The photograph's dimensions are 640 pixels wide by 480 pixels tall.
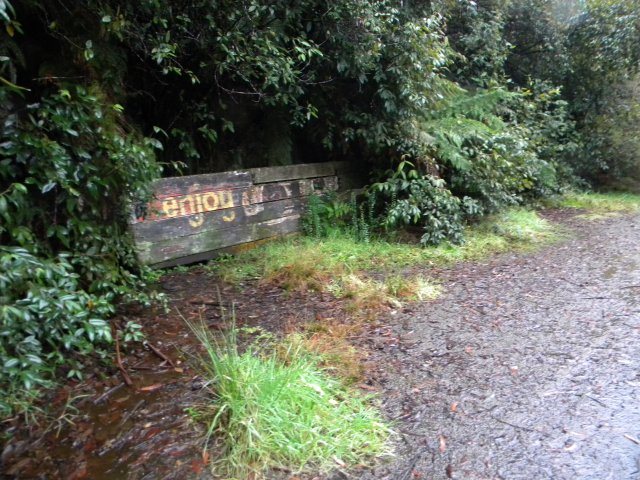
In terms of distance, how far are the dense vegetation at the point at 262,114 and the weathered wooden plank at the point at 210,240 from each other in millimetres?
827

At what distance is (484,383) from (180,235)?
→ 3.52m

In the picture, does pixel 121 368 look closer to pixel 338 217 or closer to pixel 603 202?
pixel 338 217

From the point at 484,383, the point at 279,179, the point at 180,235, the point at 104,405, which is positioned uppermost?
the point at 279,179

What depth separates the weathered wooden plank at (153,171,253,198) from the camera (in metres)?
4.95

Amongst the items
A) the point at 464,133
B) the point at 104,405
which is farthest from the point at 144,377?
the point at 464,133

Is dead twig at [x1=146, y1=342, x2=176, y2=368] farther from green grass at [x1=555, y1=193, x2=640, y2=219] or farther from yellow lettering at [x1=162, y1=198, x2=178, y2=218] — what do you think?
green grass at [x1=555, y1=193, x2=640, y2=219]

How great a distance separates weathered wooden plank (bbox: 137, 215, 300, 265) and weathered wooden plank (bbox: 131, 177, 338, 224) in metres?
0.23

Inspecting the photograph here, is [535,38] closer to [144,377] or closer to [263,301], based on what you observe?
[263,301]

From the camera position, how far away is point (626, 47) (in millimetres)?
10766

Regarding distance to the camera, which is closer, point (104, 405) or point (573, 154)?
point (104, 405)

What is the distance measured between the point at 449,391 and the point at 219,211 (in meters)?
3.60

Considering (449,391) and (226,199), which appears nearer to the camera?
(449,391)

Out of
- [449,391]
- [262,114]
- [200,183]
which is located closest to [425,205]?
[262,114]

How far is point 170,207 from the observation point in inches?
199
